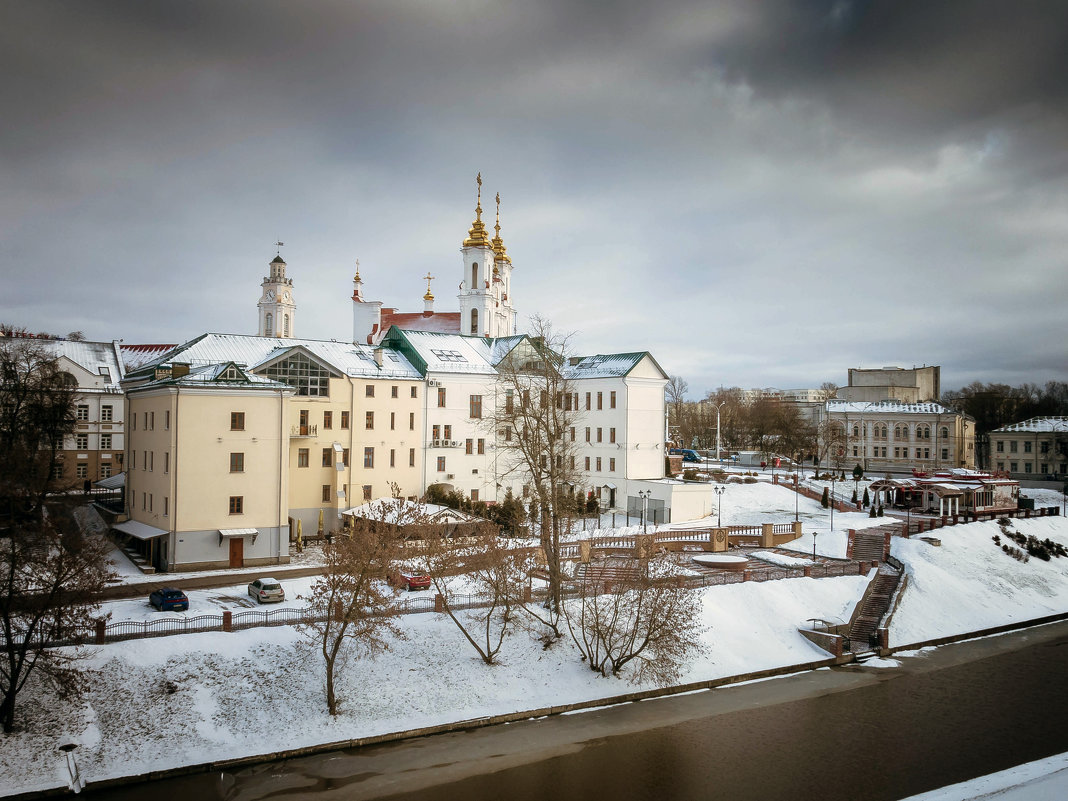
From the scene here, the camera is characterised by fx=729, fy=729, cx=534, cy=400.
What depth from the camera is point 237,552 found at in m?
37.8

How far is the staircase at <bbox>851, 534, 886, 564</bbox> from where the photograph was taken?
141 feet

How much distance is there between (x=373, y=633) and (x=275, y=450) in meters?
17.1

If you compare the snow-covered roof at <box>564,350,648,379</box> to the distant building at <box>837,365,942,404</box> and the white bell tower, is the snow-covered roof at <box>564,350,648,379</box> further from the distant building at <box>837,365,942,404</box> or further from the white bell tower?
the distant building at <box>837,365,942,404</box>

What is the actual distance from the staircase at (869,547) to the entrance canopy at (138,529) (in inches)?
1516

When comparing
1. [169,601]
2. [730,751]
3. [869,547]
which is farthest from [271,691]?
[869,547]

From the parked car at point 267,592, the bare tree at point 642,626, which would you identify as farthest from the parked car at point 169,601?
the bare tree at point 642,626

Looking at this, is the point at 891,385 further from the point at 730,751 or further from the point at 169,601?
the point at 169,601

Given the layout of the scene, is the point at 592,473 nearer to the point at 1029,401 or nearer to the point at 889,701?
the point at 889,701

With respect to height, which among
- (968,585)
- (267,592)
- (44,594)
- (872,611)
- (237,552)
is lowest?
(872,611)

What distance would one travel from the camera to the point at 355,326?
276ft

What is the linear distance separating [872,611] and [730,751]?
1779 centimetres

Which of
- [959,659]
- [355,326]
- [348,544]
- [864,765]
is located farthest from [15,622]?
[355,326]

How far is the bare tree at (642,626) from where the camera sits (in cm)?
2697

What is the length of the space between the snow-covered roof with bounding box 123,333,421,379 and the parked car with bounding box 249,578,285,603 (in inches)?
679
